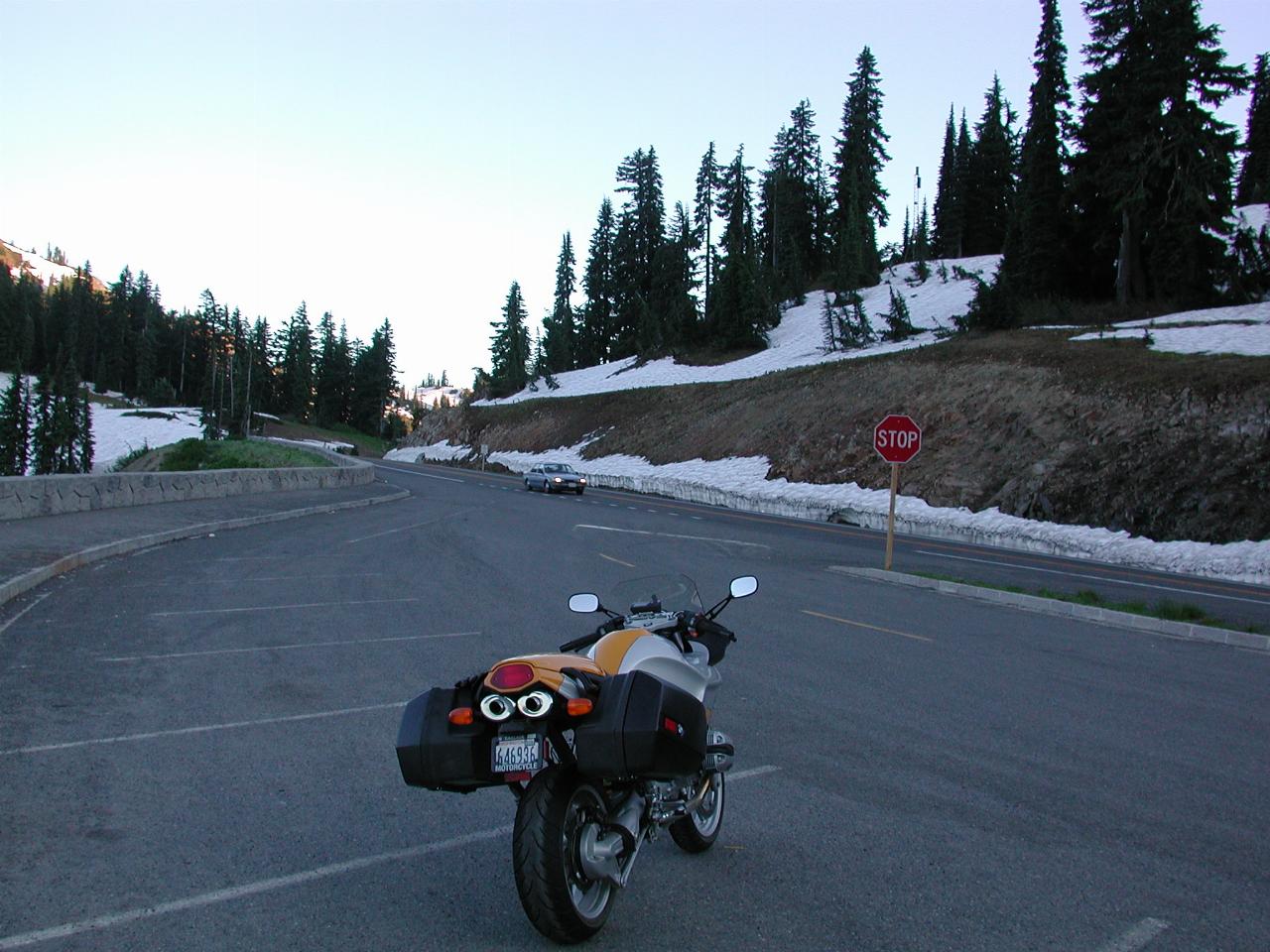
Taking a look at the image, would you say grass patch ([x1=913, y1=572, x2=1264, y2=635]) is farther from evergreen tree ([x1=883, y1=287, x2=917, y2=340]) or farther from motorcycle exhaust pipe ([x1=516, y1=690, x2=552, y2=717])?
evergreen tree ([x1=883, y1=287, x2=917, y2=340])

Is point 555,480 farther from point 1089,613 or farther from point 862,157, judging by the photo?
point 862,157

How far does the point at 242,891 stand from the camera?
13.9ft

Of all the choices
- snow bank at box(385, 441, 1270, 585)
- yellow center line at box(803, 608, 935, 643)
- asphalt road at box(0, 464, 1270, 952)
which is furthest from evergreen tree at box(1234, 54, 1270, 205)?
asphalt road at box(0, 464, 1270, 952)

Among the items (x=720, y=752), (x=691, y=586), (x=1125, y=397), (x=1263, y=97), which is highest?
(x=1263, y=97)

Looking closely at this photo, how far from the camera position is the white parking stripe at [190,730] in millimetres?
6152

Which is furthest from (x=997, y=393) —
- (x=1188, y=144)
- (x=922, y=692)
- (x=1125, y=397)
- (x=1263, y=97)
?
(x=1263, y=97)

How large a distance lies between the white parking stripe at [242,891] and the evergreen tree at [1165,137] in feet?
164

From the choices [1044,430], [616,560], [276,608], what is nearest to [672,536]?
[616,560]

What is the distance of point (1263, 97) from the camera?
8031cm

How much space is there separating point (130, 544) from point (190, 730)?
12.8 metres

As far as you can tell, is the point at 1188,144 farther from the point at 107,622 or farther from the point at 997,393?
the point at 107,622

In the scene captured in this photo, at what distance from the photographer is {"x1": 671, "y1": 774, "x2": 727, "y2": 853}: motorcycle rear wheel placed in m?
4.64

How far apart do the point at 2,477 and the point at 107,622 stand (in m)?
11.4

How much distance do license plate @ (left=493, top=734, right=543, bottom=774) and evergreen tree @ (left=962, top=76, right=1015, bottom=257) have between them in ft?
313
